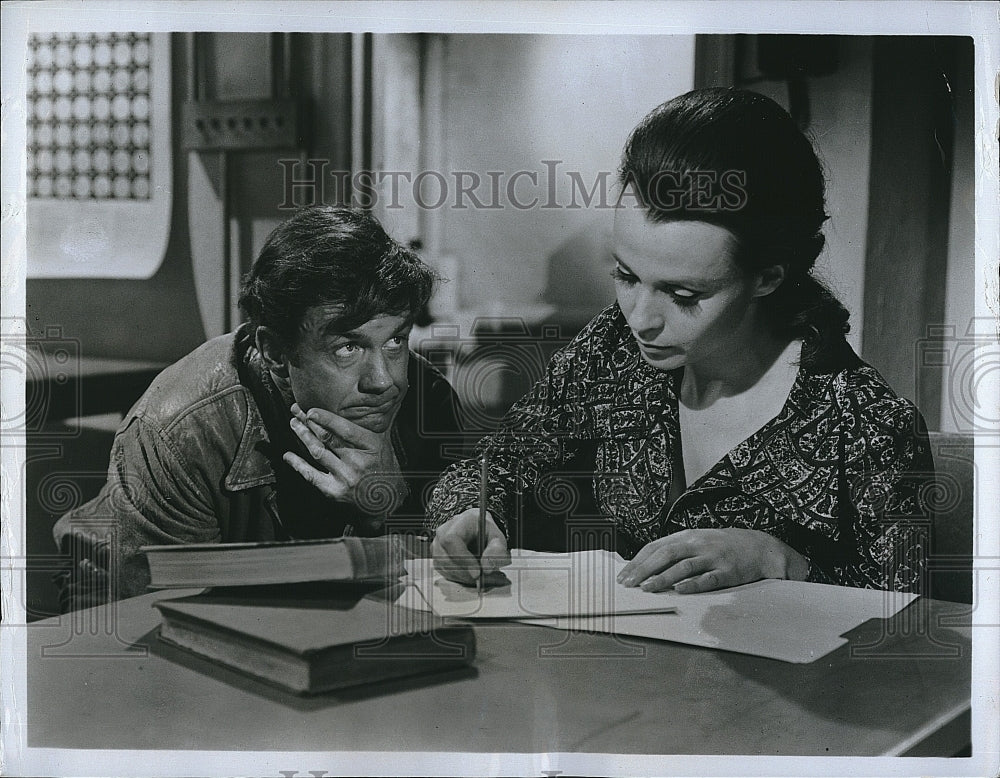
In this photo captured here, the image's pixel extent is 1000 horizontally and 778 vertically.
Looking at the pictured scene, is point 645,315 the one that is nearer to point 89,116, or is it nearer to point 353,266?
point 353,266

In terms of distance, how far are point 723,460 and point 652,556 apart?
0.45ft

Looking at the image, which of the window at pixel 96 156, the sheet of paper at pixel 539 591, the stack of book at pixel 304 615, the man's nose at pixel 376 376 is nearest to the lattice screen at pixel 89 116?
the window at pixel 96 156

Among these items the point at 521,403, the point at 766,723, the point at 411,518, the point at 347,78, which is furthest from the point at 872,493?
the point at 347,78

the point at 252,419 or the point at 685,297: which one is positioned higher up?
the point at 685,297

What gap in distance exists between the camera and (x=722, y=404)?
1.09 m

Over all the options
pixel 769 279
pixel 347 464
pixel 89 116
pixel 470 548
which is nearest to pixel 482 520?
pixel 470 548

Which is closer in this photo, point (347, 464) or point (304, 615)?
point (304, 615)

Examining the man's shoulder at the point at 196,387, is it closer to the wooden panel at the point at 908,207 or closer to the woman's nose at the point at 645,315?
the woman's nose at the point at 645,315

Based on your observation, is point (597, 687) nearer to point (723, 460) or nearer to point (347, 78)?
point (723, 460)

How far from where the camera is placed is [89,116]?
1.11m

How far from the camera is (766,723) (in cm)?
102

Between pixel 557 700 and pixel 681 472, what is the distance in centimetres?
29

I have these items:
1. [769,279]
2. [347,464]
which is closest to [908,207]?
[769,279]

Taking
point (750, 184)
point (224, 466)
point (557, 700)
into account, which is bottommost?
point (557, 700)
